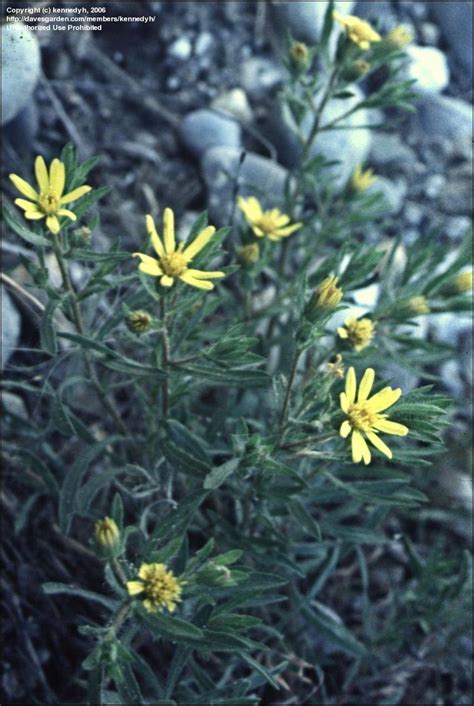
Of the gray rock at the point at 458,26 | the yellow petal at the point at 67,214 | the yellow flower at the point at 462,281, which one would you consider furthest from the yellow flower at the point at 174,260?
the gray rock at the point at 458,26

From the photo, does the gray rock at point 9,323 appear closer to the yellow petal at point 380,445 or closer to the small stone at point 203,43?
the yellow petal at point 380,445

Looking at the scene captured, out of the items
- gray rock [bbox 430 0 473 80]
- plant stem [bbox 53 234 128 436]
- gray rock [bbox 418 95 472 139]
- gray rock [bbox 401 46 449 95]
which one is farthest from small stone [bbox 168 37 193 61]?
plant stem [bbox 53 234 128 436]

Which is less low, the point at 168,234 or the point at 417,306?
the point at 168,234

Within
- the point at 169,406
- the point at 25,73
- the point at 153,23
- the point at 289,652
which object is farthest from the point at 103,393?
the point at 153,23

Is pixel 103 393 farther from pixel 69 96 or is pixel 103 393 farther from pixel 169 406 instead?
pixel 69 96

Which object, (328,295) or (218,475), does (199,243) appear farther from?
(218,475)

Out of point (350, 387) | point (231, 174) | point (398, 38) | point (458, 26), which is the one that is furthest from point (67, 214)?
point (458, 26)
